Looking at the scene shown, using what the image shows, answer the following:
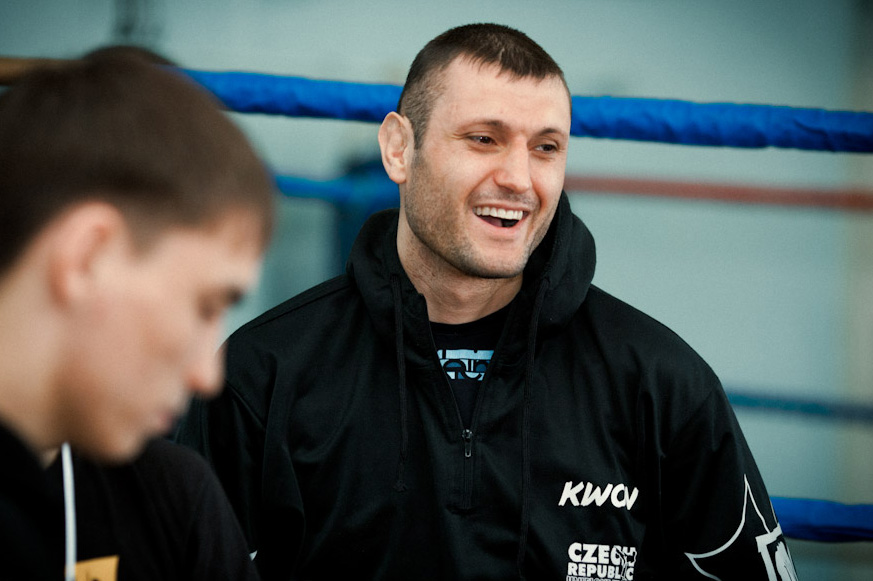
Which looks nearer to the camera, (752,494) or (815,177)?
(752,494)

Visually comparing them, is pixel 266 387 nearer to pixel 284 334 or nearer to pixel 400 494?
pixel 284 334

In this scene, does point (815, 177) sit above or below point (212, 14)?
below

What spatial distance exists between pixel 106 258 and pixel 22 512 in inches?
7.3

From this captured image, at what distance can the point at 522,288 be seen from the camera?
4.07 feet

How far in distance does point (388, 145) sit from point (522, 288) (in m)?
0.32

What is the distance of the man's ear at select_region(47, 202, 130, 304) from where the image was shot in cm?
54

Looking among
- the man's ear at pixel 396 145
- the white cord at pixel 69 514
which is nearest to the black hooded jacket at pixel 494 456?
the man's ear at pixel 396 145

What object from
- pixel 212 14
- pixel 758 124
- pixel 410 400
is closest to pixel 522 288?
pixel 410 400

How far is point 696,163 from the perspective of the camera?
2.78m

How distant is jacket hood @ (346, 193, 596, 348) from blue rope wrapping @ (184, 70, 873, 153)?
174 millimetres

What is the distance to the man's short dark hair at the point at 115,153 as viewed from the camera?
1.80 ft

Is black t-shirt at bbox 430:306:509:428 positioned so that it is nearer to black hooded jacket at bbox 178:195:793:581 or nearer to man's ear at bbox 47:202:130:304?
black hooded jacket at bbox 178:195:793:581

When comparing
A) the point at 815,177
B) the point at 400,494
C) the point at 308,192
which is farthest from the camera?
the point at 815,177

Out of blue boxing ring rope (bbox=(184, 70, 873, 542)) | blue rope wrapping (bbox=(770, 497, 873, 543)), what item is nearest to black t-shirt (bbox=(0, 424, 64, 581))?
blue boxing ring rope (bbox=(184, 70, 873, 542))
